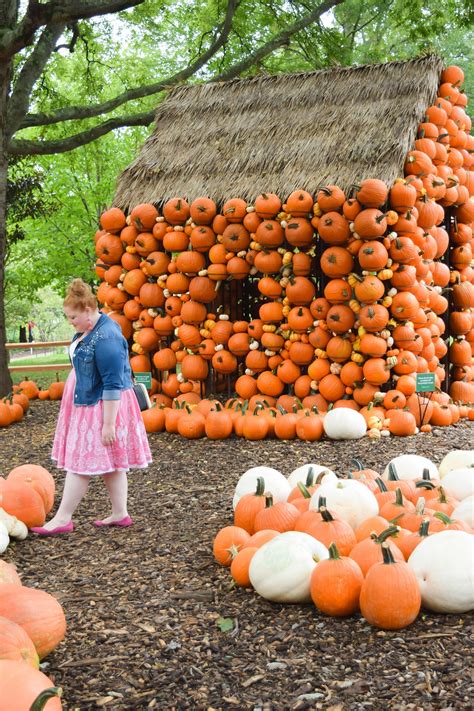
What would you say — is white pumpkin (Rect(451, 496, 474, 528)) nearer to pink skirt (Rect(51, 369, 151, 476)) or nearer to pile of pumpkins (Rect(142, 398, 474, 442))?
pink skirt (Rect(51, 369, 151, 476))

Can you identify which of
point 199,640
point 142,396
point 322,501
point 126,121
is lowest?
point 199,640

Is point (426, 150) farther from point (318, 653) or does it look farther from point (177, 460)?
point (318, 653)

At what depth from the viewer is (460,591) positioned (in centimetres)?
298

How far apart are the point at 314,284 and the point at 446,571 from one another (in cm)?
553

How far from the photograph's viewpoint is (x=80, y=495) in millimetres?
4512

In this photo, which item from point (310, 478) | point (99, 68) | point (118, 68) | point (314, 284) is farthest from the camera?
point (118, 68)

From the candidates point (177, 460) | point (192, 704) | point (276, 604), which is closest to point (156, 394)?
point (177, 460)

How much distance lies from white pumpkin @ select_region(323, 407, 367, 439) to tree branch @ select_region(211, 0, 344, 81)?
8550 millimetres

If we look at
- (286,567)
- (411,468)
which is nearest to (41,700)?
(286,567)

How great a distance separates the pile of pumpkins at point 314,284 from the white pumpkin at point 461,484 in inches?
128

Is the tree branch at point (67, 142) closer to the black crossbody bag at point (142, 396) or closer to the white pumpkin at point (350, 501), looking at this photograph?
the black crossbody bag at point (142, 396)

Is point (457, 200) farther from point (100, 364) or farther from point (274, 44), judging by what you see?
point (274, 44)

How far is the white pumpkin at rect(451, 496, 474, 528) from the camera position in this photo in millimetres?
3492

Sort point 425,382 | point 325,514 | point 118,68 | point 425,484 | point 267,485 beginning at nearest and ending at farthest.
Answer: point 325,514
point 425,484
point 267,485
point 425,382
point 118,68
